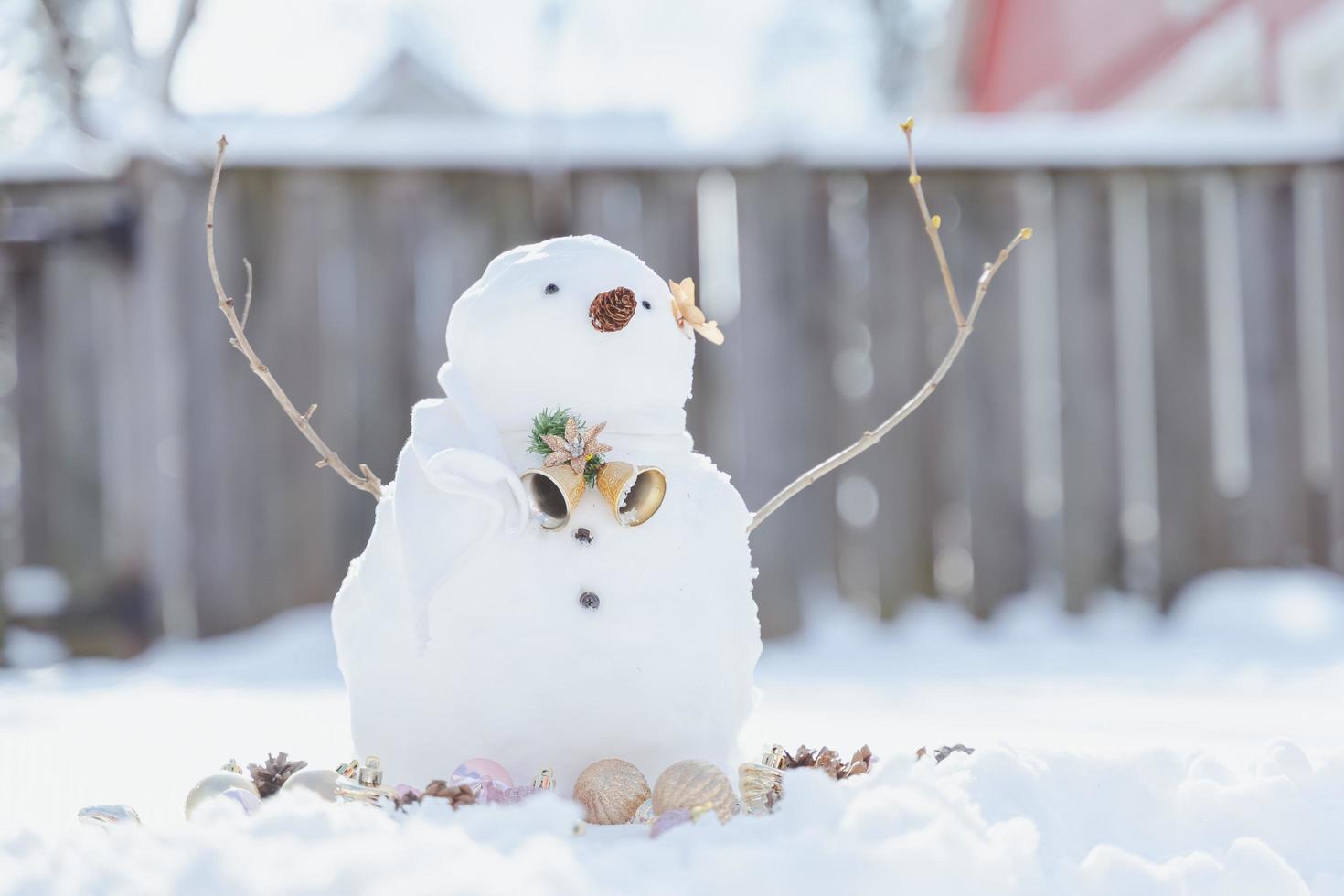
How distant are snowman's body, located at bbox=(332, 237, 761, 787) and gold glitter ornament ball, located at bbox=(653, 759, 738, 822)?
0.13 meters

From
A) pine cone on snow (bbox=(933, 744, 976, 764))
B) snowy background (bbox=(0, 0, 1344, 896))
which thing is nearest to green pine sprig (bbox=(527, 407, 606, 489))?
pine cone on snow (bbox=(933, 744, 976, 764))

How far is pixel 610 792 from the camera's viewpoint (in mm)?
1495

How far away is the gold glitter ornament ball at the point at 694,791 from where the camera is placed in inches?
56.8

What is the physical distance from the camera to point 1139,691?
9.82ft

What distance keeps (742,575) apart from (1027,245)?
2785mm

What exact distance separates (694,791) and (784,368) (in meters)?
2.56

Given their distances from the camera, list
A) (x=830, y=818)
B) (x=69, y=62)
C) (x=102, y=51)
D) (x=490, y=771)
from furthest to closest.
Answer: (x=102, y=51), (x=69, y=62), (x=490, y=771), (x=830, y=818)

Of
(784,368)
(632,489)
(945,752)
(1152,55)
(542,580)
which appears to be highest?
(1152,55)

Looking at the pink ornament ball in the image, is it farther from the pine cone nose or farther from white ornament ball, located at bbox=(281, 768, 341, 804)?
the pine cone nose

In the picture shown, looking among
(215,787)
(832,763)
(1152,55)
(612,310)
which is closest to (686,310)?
(612,310)

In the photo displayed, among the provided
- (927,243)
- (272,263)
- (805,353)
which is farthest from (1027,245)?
(272,263)

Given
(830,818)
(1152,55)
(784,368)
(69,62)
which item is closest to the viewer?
(830,818)

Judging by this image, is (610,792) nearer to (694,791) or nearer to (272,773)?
(694,791)

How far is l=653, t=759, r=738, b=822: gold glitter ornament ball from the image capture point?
144 cm
